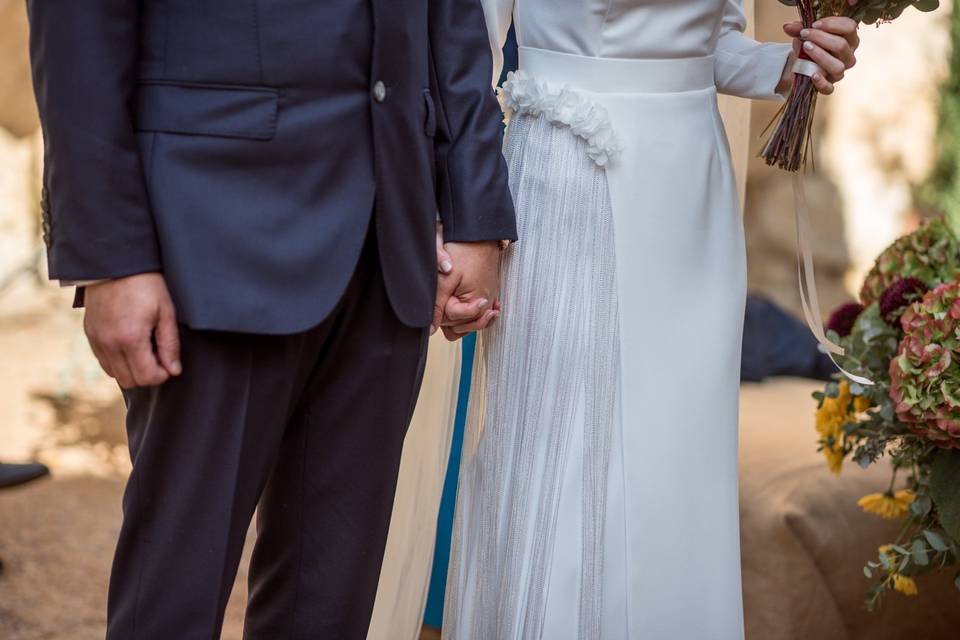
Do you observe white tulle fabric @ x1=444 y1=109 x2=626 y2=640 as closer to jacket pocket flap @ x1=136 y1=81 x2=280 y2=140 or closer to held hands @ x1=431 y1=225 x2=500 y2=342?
held hands @ x1=431 y1=225 x2=500 y2=342

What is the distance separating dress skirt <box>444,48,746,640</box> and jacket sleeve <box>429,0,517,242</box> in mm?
195

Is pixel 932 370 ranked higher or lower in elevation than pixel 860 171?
lower

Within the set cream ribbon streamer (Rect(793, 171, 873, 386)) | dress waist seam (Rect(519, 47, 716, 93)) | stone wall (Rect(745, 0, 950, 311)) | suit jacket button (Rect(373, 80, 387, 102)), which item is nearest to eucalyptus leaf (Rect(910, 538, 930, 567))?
cream ribbon streamer (Rect(793, 171, 873, 386))

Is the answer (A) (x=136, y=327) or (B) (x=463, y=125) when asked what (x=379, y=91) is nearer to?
(B) (x=463, y=125)

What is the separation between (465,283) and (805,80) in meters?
0.66

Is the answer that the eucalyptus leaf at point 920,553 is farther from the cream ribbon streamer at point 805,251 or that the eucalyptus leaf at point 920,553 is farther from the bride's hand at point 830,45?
the bride's hand at point 830,45

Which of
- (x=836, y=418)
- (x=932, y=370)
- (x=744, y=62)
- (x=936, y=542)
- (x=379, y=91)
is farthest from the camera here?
(x=836, y=418)

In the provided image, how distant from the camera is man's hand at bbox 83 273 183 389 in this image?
1.38 m

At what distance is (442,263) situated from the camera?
1698 mm

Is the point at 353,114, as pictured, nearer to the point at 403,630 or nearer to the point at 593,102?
the point at 593,102

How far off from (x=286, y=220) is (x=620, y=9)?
677 mm

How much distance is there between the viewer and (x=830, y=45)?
6.14 ft

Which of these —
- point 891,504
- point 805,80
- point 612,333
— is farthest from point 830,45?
point 891,504

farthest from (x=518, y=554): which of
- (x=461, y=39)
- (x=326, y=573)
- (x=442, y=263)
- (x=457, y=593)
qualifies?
(x=461, y=39)
